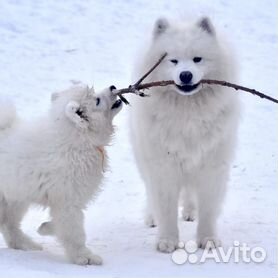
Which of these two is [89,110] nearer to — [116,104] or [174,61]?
[116,104]

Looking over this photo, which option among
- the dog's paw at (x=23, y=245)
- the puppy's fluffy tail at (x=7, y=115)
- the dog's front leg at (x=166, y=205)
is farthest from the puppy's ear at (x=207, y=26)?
the dog's paw at (x=23, y=245)

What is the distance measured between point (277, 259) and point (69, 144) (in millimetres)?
1702

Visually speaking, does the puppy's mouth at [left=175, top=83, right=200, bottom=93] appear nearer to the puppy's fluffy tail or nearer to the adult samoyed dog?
the adult samoyed dog

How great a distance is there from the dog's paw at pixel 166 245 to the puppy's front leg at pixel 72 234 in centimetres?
73

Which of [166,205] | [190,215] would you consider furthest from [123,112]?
[166,205]

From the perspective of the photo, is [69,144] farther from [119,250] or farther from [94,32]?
[94,32]

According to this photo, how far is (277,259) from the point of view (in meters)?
5.16

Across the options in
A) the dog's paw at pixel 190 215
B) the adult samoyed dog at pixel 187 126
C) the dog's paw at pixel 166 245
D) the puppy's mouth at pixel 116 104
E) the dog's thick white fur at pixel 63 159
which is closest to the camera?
the dog's thick white fur at pixel 63 159

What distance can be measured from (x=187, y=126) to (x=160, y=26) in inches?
31.8

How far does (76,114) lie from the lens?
4.98m

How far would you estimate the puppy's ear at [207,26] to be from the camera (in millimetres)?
5500

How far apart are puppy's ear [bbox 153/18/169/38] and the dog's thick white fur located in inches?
29.3

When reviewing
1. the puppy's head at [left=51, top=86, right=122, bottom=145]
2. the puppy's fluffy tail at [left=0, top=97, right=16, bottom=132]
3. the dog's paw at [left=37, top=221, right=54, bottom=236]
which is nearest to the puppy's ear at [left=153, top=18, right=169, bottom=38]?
the puppy's head at [left=51, top=86, right=122, bottom=145]

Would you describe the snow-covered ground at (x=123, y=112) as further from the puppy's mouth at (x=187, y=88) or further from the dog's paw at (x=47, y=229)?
the puppy's mouth at (x=187, y=88)
